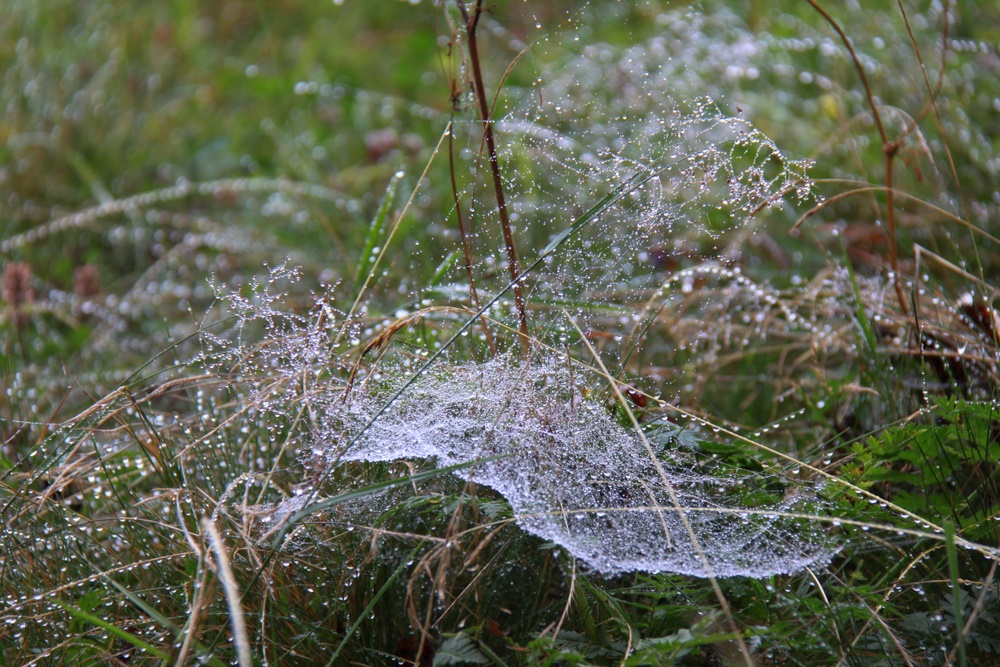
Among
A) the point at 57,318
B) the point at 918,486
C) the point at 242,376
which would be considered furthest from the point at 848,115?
the point at 57,318

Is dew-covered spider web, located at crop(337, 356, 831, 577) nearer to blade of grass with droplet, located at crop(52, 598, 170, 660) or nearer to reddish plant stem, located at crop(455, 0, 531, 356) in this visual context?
reddish plant stem, located at crop(455, 0, 531, 356)

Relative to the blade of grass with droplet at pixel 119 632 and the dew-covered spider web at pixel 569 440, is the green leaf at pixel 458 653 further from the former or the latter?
the blade of grass with droplet at pixel 119 632

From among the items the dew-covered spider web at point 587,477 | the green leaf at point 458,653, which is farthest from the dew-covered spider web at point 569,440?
the green leaf at point 458,653

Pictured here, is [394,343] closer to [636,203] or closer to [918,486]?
[636,203]

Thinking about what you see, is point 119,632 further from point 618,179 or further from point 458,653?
point 618,179

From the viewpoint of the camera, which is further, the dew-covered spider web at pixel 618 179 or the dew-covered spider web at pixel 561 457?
the dew-covered spider web at pixel 618 179

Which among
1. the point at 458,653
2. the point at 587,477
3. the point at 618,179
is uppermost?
the point at 618,179

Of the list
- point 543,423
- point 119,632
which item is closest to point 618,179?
point 543,423

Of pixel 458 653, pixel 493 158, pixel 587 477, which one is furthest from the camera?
pixel 493 158
